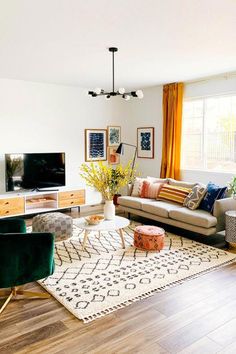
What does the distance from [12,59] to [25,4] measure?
1.85 metres

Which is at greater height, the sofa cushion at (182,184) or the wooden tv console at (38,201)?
the sofa cushion at (182,184)

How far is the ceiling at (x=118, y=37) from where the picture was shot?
2674 mm

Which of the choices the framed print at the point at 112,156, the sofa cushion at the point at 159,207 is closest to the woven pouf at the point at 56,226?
the sofa cushion at the point at 159,207

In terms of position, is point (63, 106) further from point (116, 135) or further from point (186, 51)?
point (186, 51)

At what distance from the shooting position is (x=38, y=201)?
231 inches

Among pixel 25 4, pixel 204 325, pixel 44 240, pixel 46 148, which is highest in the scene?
pixel 25 4

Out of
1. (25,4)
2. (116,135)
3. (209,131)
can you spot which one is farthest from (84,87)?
(25,4)

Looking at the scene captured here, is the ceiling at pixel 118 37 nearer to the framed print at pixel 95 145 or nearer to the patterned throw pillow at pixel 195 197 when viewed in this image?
the framed print at pixel 95 145

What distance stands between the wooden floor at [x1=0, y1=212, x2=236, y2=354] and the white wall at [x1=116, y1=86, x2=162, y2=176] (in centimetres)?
Result: 410

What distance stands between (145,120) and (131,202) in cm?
231

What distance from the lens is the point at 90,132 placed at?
6828 mm

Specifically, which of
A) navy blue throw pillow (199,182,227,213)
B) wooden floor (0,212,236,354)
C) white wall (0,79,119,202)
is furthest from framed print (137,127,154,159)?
wooden floor (0,212,236,354)

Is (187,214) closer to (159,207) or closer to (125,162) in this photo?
(159,207)

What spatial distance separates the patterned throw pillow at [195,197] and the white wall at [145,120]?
1950mm
